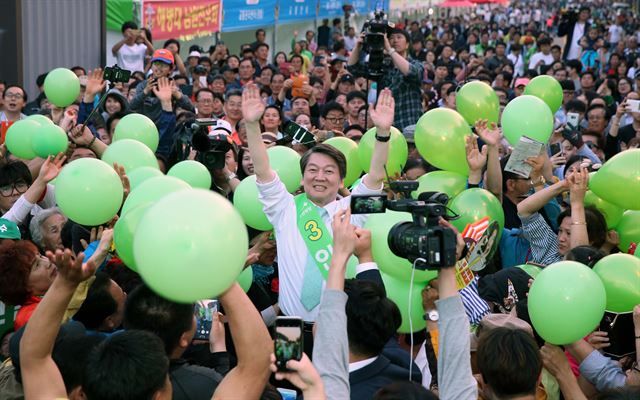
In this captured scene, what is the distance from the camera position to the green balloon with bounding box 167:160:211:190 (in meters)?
4.96

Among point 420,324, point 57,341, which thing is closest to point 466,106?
point 420,324

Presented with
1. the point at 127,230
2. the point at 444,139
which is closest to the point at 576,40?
the point at 444,139

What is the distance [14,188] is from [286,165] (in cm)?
181

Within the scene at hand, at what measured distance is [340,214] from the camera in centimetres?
286

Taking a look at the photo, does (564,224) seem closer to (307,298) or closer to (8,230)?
(307,298)

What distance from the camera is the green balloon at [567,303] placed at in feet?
11.1

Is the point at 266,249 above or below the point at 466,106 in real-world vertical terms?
below

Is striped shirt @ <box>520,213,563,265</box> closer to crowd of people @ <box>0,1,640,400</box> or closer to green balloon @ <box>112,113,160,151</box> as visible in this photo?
crowd of people @ <box>0,1,640,400</box>

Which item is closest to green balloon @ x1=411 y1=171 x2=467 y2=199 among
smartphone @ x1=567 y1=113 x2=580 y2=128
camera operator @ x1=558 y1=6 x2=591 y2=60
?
smartphone @ x1=567 y1=113 x2=580 y2=128

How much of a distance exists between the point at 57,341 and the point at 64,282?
1.38ft

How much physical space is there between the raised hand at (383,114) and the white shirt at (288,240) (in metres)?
0.30

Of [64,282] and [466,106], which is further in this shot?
[466,106]

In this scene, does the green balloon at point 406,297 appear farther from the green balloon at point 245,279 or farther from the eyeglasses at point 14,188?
the eyeglasses at point 14,188

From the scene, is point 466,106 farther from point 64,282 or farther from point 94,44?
point 94,44
